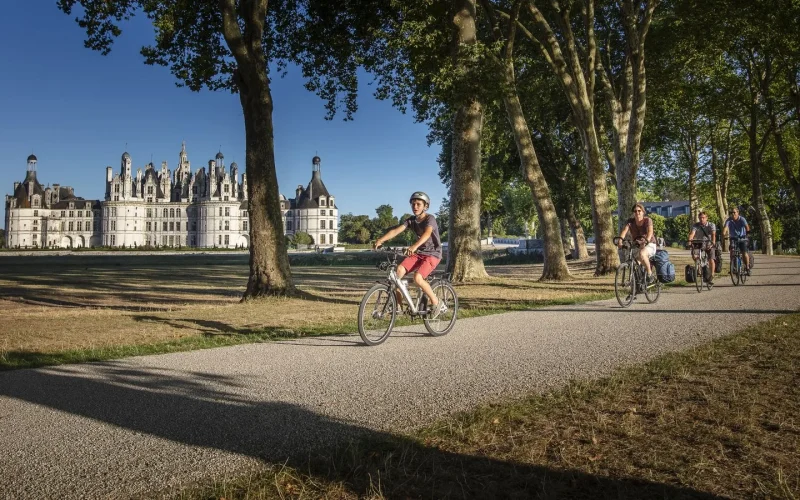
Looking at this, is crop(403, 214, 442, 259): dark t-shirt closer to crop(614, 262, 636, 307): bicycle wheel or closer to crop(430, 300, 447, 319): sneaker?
crop(430, 300, 447, 319): sneaker

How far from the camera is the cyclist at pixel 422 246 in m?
7.99

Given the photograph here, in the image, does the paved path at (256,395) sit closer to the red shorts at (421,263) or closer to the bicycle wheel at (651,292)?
the red shorts at (421,263)

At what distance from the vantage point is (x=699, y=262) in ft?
49.8

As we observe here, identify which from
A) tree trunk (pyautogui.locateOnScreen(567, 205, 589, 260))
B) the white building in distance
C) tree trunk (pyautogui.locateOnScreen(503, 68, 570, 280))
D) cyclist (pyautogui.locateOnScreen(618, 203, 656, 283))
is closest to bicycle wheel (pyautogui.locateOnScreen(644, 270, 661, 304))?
cyclist (pyautogui.locateOnScreen(618, 203, 656, 283))

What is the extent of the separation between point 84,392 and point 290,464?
265 centimetres

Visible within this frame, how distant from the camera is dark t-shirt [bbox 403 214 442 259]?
8055mm

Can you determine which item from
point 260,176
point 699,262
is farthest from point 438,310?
point 699,262

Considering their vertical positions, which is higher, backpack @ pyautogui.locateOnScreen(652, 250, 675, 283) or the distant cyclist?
the distant cyclist

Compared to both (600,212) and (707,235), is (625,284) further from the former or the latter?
(600,212)

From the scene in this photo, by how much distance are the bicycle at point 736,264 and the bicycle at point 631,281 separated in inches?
221

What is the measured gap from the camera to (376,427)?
409 centimetres

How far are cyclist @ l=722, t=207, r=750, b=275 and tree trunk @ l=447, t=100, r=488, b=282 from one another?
22.1 ft

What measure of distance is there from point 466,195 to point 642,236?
588 centimetres

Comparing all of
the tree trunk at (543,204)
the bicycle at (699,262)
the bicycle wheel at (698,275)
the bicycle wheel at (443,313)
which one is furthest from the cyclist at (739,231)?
the bicycle wheel at (443,313)
